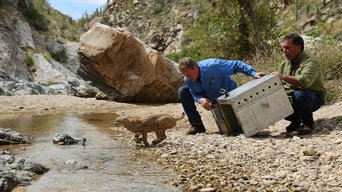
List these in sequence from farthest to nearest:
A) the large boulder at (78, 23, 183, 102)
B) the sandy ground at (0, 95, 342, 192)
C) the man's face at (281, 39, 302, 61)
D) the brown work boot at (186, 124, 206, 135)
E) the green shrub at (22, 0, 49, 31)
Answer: the green shrub at (22, 0, 49, 31) < the large boulder at (78, 23, 183, 102) < the brown work boot at (186, 124, 206, 135) < the man's face at (281, 39, 302, 61) < the sandy ground at (0, 95, 342, 192)

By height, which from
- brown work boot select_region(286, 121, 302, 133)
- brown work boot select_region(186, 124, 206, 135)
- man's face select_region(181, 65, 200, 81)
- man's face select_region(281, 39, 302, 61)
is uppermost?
Answer: man's face select_region(181, 65, 200, 81)

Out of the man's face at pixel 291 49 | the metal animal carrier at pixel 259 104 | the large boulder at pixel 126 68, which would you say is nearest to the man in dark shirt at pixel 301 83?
the man's face at pixel 291 49

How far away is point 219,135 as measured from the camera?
7.45m

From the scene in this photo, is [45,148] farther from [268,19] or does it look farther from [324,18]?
[324,18]

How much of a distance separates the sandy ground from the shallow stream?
262 millimetres

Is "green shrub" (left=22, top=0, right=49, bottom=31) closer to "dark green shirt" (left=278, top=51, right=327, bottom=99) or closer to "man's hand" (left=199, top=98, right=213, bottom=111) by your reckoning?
"man's hand" (left=199, top=98, right=213, bottom=111)

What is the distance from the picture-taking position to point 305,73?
6586 millimetres

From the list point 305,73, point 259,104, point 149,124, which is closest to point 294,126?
point 259,104

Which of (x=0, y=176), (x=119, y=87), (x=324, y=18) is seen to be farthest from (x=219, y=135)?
(x=324, y=18)

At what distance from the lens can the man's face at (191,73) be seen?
7164 millimetres

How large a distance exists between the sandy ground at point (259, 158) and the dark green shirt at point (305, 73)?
1.87ft

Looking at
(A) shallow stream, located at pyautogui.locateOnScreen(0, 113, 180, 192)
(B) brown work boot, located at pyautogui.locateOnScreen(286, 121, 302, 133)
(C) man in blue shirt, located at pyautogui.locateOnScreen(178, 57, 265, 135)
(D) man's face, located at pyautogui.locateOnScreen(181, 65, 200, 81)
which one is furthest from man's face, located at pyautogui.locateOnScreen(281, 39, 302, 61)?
(A) shallow stream, located at pyautogui.locateOnScreen(0, 113, 180, 192)

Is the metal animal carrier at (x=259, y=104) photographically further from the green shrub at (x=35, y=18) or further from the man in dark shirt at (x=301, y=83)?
the green shrub at (x=35, y=18)

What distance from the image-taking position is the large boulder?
1631 centimetres
